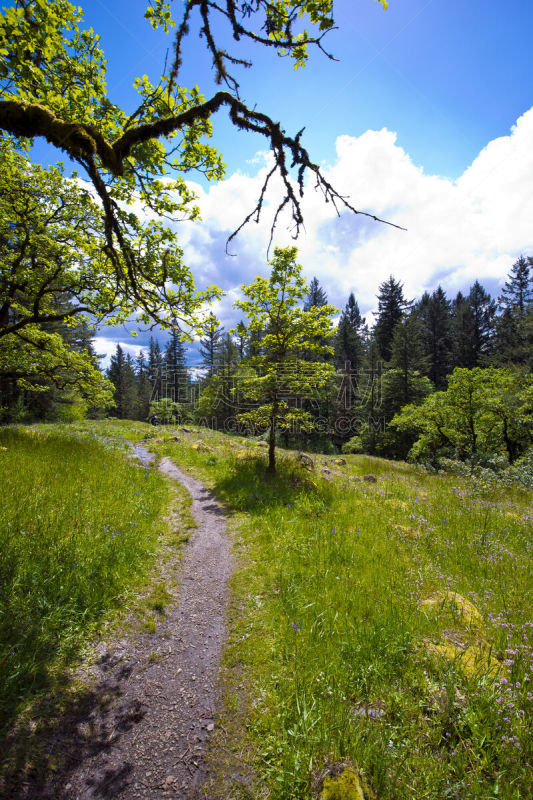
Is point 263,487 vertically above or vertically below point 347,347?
below

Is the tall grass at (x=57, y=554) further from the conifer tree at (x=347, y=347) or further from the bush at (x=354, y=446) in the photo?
the conifer tree at (x=347, y=347)

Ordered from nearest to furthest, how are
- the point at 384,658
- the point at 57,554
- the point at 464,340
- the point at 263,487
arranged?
the point at 384,658 → the point at 57,554 → the point at 263,487 → the point at 464,340

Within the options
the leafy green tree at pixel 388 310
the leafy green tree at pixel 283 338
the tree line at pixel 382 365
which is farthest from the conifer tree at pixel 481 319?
the leafy green tree at pixel 283 338

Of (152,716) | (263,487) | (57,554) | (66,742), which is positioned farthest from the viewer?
(263,487)

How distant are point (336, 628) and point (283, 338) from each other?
10099 mm

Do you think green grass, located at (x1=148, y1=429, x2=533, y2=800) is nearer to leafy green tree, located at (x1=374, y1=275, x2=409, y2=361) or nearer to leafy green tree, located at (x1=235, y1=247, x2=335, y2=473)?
leafy green tree, located at (x1=235, y1=247, x2=335, y2=473)

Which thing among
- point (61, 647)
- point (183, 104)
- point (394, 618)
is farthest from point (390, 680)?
point (183, 104)

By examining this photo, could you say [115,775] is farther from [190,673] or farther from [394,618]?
[394,618]

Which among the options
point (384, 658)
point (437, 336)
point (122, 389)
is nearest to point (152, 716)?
point (384, 658)

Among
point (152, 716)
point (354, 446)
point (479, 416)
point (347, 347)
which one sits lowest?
point (354, 446)

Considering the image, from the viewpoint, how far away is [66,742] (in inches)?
105

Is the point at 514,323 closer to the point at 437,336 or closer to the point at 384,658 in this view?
the point at 437,336

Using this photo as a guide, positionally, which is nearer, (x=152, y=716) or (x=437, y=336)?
(x=152, y=716)

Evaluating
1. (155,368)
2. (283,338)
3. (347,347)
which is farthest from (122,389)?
(283,338)
